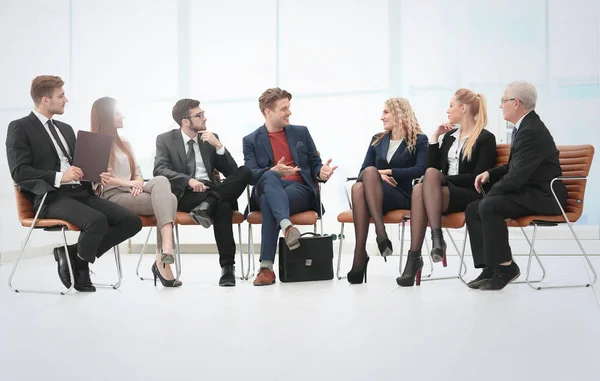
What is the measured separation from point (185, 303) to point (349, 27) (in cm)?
406

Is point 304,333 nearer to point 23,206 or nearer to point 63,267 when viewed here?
point 63,267

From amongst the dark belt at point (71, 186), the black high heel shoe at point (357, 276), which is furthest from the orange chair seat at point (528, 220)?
the dark belt at point (71, 186)

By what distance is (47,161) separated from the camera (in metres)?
3.86

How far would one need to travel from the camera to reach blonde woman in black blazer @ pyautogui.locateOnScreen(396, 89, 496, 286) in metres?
3.80

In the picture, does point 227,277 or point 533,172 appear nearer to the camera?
point 533,172

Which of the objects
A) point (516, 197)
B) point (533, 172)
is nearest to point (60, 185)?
point (516, 197)

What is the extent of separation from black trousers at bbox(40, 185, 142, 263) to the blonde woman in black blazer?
5.42 ft

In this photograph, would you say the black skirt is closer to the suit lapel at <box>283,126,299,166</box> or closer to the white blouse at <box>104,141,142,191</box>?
the suit lapel at <box>283,126,299,166</box>

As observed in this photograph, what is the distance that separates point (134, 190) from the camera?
13.4 ft

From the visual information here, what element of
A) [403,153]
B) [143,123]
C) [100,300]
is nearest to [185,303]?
[100,300]

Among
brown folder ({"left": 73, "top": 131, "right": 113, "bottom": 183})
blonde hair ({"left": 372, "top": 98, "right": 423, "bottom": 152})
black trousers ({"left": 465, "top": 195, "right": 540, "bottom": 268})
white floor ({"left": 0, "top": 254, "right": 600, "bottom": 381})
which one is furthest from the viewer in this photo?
blonde hair ({"left": 372, "top": 98, "right": 423, "bottom": 152})

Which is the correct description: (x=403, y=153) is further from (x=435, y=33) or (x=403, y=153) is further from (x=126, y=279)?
(x=435, y=33)

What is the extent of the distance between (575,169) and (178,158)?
8.12 ft

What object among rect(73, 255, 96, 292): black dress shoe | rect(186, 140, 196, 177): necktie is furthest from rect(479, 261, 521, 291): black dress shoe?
rect(73, 255, 96, 292): black dress shoe
